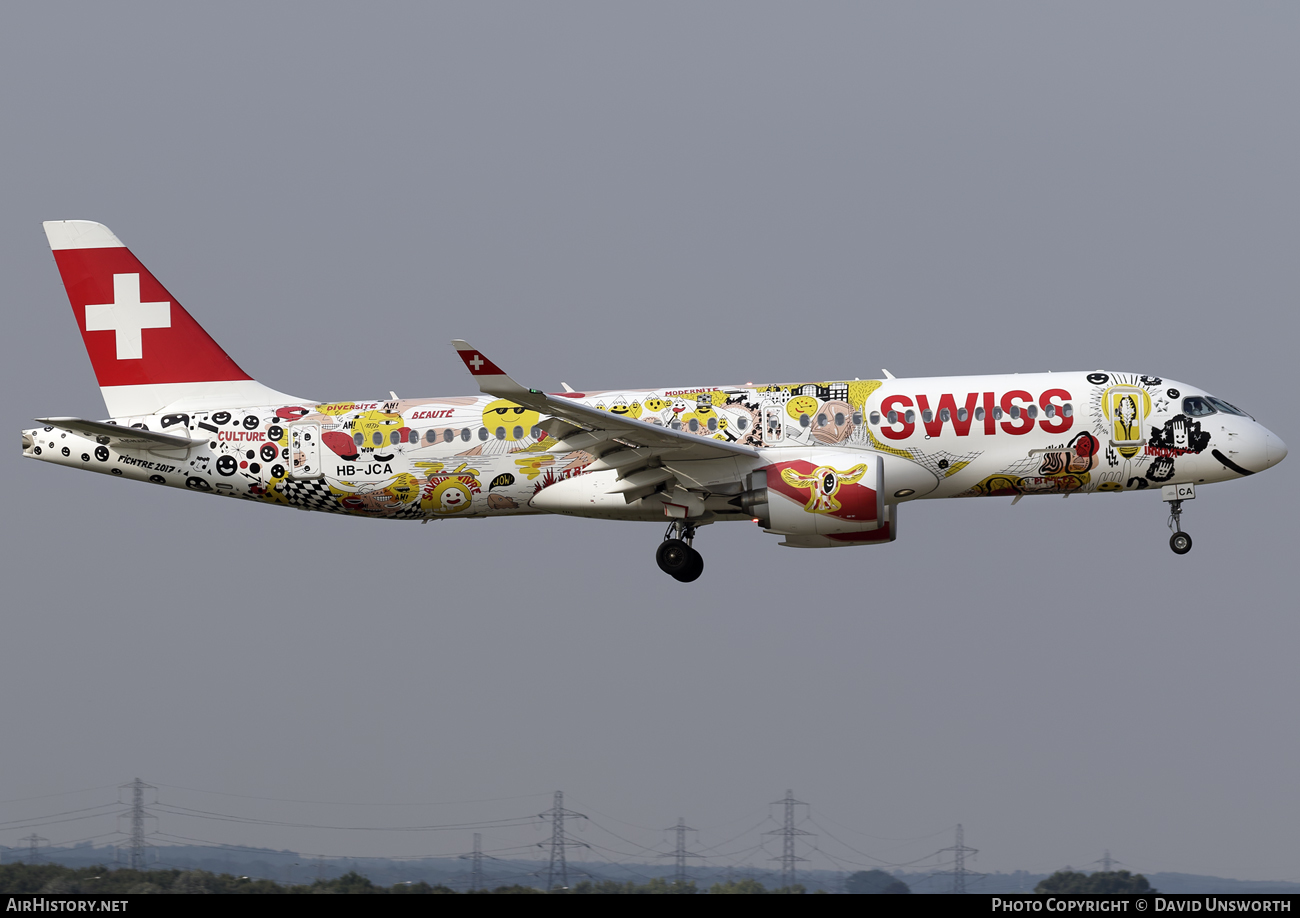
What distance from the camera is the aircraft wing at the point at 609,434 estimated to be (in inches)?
1375

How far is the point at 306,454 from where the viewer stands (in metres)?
41.2

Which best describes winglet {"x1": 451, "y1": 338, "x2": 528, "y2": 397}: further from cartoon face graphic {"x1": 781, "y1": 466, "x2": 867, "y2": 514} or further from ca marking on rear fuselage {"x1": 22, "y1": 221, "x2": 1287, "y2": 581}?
cartoon face graphic {"x1": 781, "y1": 466, "x2": 867, "y2": 514}

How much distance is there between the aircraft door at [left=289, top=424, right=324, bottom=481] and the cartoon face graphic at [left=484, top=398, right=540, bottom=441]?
15.0 ft

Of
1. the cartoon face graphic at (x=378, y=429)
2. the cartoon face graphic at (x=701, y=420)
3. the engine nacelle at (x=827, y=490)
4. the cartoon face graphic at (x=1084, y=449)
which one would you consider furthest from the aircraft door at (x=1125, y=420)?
the cartoon face graphic at (x=378, y=429)

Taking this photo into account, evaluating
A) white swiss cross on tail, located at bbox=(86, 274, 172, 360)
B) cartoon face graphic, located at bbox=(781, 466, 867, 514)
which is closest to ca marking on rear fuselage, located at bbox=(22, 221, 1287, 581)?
cartoon face graphic, located at bbox=(781, 466, 867, 514)

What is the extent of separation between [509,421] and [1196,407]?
16.9 m

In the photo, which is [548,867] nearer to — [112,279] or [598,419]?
[598,419]

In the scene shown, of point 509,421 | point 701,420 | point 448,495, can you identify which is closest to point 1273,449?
point 701,420

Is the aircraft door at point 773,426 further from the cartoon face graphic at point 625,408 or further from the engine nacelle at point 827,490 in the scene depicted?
the cartoon face graphic at point 625,408

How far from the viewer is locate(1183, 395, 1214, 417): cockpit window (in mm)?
39062

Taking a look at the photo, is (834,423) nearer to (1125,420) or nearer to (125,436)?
(1125,420)
